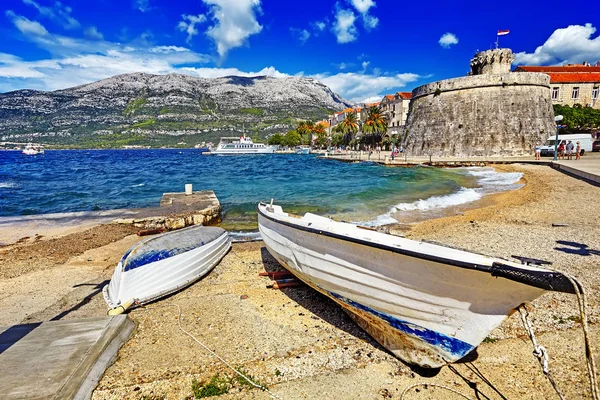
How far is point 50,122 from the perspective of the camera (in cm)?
15175

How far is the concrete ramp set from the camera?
9.57 ft

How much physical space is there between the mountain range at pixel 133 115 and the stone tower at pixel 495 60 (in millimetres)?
105996

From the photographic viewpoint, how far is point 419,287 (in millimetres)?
3139

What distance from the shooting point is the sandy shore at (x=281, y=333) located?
3.19 m

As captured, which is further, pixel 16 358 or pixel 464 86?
pixel 464 86

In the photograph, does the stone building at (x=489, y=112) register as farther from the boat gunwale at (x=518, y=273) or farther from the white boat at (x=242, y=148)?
the white boat at (x=242, y=148)

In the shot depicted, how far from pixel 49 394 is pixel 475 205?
14924mm

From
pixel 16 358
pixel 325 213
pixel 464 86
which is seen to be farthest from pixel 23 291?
pixel 464 86

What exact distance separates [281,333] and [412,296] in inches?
78.7

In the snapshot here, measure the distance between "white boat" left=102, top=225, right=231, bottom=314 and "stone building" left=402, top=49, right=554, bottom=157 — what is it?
4289 cm

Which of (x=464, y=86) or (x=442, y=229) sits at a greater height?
(x=464, y=86)

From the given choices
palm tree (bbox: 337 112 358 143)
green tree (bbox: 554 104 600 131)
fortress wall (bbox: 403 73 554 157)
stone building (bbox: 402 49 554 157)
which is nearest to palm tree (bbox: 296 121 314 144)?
palm tree (bbox: 337 112 358 143)

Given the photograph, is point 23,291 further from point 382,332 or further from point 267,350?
point 382,332

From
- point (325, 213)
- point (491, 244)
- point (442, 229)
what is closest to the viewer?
point (491, 244)
